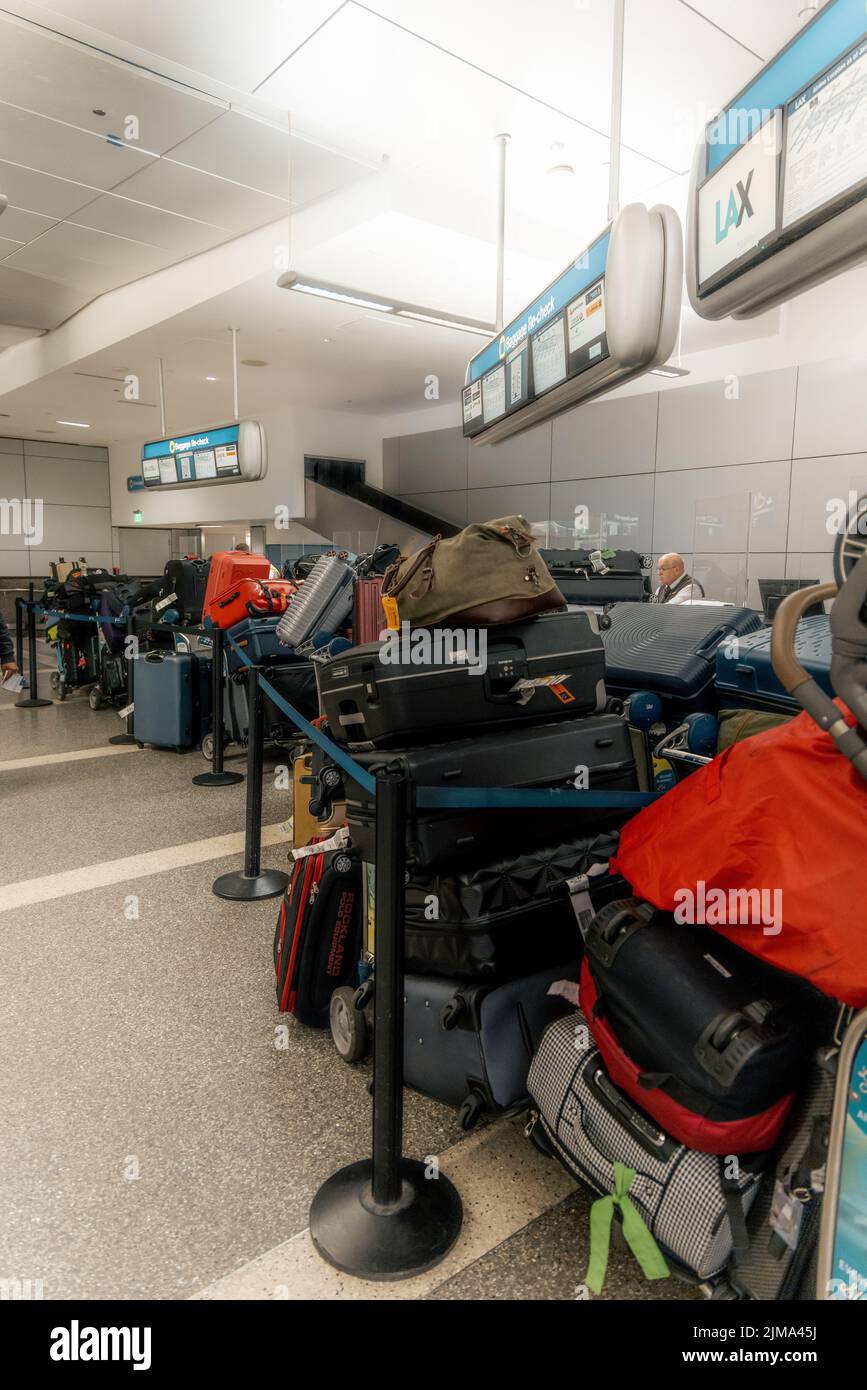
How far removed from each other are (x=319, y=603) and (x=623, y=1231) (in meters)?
3.03

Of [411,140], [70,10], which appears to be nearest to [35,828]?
[70,10]

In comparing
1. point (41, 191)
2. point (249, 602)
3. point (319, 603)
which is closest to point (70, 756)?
point (249, 602)

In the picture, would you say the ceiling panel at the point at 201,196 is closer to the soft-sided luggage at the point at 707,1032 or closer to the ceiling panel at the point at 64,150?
the ceiling panel at the point at 64,150

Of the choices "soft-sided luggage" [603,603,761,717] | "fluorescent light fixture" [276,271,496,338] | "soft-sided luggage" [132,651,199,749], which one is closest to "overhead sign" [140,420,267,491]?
"fluorescent light fixture" [276,271,496,338]

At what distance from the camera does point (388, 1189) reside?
1634mm

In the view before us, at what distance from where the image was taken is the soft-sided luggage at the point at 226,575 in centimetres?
539

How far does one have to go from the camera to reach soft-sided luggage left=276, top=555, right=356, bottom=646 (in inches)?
155

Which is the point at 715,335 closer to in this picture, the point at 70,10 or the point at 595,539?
the point at 595,539

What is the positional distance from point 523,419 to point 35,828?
3.40m

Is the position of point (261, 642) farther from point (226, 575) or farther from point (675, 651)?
point (675, 651)

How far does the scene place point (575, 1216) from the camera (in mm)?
1686

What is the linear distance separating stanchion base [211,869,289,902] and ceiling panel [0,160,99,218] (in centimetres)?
466

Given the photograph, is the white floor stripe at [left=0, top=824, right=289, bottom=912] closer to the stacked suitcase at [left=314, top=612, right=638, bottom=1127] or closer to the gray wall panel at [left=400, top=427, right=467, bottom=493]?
the stacked suitcase at [left=314, top=612, right=638, bottom=1127]

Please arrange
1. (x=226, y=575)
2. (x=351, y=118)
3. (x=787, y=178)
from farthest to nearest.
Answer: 1. (x=226, y=575)
2. (x=351, y=118)
3. (x=787, y=178)
